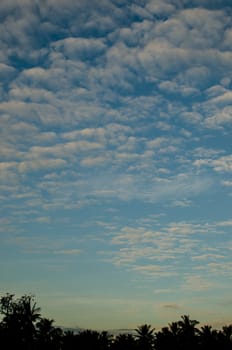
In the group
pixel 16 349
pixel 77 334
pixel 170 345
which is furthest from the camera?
pixel 77 334

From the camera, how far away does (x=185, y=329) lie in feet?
260

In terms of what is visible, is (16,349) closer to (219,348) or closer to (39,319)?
(39,319)

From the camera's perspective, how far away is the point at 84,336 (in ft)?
261

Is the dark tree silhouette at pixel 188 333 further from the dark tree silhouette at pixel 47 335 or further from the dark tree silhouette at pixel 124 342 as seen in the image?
the dark tree silhouette at pixel 47 335

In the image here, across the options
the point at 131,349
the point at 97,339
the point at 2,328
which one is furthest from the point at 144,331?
the point at 2,328

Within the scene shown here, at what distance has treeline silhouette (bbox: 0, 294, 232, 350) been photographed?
7538cm

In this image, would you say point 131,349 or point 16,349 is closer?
point 16,349

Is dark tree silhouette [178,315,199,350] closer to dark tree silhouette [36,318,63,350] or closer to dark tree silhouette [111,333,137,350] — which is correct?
dark tree silhouette [111,333,137,350]

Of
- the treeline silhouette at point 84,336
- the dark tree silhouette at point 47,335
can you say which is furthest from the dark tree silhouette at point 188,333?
the dark tree silhouette at point 47,335

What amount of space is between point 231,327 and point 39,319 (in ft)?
113

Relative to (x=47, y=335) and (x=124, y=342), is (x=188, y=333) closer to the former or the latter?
(x=124, y=342)

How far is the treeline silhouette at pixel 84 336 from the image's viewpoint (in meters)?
75.4

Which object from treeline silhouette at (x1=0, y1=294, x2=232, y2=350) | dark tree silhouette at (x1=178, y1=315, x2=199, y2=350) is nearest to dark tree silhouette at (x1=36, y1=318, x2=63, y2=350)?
treeline silhouette at (x1=0, y1=294, x2=232, y2=350)

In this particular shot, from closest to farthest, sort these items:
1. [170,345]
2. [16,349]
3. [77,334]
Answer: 1. [16,349]
2. [170,345]
3. [77,334]
